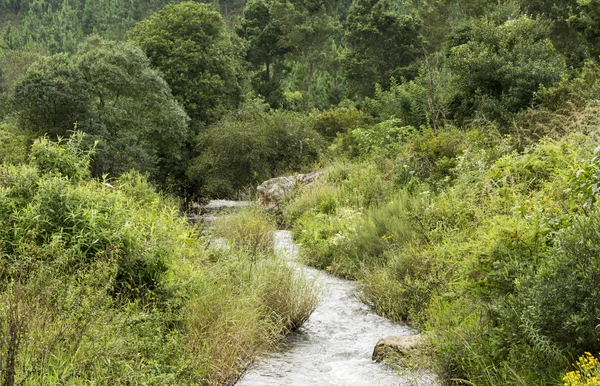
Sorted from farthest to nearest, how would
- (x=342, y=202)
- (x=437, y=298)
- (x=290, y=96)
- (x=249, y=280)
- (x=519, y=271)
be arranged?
(x=290, y=96) < (x=342, y=202) < (x=249, y=280) < (x=437, y=298) < (x=519, y=271)

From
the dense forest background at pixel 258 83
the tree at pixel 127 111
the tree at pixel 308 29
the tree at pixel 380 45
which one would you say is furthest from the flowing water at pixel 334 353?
the tree at pixel 308 29

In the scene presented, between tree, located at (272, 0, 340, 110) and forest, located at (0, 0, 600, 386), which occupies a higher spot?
tree, located at (272, 0, 340, 110)

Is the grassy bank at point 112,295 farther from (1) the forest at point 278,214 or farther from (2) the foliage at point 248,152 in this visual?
(2) the foliage at point 248,152

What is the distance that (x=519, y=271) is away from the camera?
15.3 ft

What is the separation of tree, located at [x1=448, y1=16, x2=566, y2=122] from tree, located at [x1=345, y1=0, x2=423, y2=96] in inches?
581

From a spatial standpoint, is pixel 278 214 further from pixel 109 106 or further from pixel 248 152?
pixel 109 106

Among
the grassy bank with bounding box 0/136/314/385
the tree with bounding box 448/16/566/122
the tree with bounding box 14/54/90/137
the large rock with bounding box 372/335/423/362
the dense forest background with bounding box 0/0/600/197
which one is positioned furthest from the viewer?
the tree with bounding box 14/54/90/137

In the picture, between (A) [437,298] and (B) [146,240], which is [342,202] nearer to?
(A) [437,298]

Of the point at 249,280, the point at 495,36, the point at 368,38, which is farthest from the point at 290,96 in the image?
the point at 249,280

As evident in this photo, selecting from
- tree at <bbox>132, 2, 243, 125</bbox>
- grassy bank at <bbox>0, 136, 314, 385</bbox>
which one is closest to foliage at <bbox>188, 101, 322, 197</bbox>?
tree at <bbox>132, 2, 243, 125</bbox>

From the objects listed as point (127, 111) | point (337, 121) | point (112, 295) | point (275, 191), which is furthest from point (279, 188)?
point (112, 295)

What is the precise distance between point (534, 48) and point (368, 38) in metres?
18.5

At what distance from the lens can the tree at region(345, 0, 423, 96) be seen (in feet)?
107

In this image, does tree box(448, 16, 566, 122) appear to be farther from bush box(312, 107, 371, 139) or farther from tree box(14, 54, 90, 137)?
tree box(14, 54, 90, 137)
